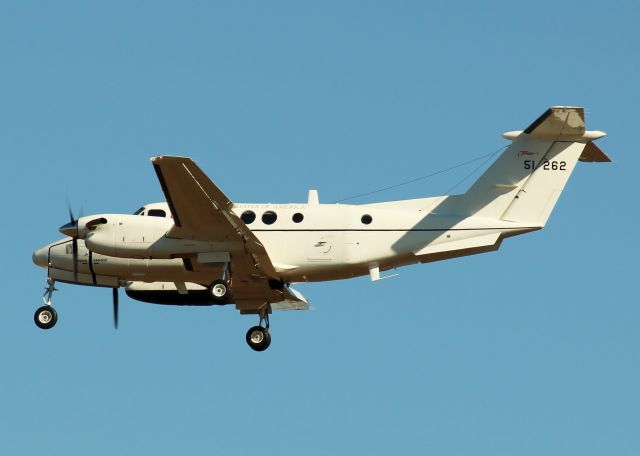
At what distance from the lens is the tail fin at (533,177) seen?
1524 inches

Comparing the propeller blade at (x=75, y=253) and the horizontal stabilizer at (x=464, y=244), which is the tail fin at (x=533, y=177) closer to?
the horizontal stabilizer at (x=464, y=244)

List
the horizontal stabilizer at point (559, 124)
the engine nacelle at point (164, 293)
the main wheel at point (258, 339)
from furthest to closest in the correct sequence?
the engine nacelle at point (164, 293) < the main wheel at point (258, 339) < the horizontal stabilizer at point (559, 124)

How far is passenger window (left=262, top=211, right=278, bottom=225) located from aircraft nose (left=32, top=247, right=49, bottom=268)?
6703 millimetres

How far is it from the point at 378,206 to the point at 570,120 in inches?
221

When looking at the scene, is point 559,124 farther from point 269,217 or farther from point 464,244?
point 269,217

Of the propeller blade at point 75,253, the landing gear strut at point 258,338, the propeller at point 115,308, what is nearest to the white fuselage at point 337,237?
the propeller blade at point 75,253

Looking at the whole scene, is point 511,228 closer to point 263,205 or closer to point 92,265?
point 263,205

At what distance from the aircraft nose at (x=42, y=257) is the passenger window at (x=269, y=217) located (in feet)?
22.0

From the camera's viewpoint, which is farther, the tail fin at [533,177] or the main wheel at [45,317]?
the main wheel at [45,317]

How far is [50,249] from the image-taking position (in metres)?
41.2

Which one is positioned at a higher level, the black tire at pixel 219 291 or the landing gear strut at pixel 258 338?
the black tire at pixel 219 291

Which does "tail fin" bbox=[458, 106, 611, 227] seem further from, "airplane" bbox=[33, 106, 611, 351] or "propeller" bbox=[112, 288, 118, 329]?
"propeller" bbox=[112, 288, 118, 329]

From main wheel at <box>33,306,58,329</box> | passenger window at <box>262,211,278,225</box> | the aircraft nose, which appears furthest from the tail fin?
main wheel at <box>33,306,58,329</box>

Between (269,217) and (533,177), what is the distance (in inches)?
284
